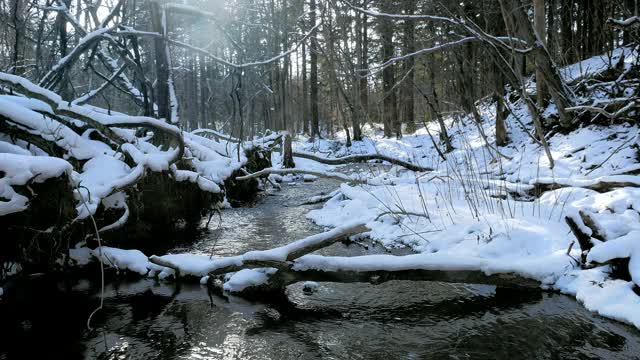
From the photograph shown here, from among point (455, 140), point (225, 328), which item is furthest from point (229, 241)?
point (455, 140)

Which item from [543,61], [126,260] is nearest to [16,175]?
[126,260]

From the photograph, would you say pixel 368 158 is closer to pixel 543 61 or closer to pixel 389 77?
pixel 543 61

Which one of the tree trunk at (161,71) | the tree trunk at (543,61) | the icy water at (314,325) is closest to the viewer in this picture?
the icy water at (314,325)

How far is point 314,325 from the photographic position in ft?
9.74

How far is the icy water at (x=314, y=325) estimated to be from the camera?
2.59 m

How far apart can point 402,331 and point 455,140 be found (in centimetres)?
1178

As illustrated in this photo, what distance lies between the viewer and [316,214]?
6.79 metres

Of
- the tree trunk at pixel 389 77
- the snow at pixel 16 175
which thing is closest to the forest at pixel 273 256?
the snow at pixel 16 175

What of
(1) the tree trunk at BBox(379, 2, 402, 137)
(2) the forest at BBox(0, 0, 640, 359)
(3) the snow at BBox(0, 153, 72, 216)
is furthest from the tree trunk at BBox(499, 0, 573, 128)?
(1) the tree trunk at BBox(379, 2, 402, 137)

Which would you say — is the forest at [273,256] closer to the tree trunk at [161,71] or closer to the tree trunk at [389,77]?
the tree trunk at [161,71]

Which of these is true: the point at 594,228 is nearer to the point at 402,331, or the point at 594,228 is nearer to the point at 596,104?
the point at 402,331

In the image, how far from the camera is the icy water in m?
2.59

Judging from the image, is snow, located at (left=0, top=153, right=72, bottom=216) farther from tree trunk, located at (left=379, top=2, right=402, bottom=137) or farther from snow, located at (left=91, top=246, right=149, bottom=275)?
tree trunk, located at (left=379, top=2, right=402, bottom=137)

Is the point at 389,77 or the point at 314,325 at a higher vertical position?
the point at 389,77
